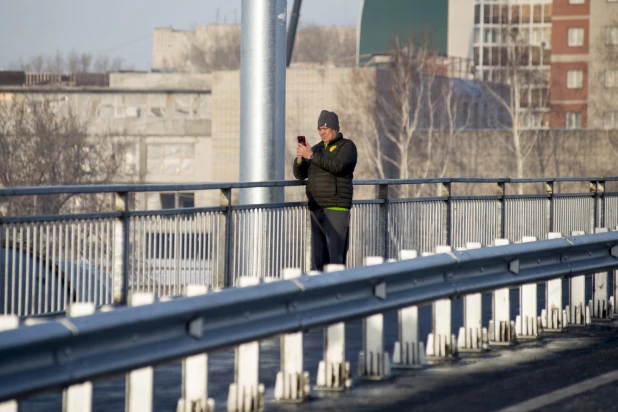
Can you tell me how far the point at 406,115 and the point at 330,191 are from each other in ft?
223

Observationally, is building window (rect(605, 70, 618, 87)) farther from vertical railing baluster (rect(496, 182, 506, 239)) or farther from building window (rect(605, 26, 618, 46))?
vertical railing baluster (rect(496, 182, 506, 239))

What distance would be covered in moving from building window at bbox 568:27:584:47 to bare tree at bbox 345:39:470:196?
2730 cm

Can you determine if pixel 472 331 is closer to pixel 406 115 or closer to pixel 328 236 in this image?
pixel 328 236

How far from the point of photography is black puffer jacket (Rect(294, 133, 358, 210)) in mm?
12594

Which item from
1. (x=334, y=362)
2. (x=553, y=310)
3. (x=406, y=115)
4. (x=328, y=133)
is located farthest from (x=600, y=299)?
(x=406, y=115)

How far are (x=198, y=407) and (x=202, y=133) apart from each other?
96.2 m

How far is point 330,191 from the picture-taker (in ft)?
41.7

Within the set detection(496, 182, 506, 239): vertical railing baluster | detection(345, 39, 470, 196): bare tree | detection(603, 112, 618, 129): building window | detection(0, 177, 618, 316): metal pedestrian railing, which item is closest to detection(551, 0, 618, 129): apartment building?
detection(603, 112, 618, 129): building window

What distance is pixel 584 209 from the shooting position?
2103 centimetres

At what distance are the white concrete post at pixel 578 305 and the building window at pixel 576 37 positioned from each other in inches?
3932

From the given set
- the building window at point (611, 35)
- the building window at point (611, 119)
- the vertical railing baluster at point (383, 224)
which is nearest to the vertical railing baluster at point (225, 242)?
the vertical railing baluster at point (383, 224)

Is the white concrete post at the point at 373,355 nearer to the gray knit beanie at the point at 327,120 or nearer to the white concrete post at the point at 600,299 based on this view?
the gray knit beanie at the point at 327,120

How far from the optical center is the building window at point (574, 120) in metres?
112

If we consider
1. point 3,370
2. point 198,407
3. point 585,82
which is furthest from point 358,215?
point 585,82
